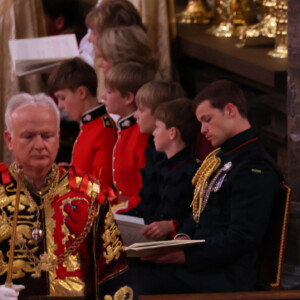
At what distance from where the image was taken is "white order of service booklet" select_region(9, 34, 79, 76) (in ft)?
16.3

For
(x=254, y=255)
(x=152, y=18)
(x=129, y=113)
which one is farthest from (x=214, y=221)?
(x=152, y=18)

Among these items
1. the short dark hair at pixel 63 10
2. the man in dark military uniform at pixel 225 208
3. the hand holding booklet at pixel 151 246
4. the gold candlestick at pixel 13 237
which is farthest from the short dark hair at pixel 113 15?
the gold candlestick at pixel 13 237

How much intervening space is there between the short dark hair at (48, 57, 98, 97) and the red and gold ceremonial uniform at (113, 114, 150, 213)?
1.52ft

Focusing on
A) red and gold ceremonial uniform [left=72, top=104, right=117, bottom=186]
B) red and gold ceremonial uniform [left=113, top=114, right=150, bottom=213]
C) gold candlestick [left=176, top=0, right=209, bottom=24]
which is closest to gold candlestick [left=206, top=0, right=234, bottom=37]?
gold candlestick [left=176, top=0, right=209, bottom=24]

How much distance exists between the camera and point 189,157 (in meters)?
3.50

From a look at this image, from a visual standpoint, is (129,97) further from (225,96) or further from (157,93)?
(225,96)

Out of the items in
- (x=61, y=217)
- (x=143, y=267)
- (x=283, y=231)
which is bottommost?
(x=143, y=267)

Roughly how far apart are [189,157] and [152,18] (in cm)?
199

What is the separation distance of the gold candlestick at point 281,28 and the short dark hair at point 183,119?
3.44 feet

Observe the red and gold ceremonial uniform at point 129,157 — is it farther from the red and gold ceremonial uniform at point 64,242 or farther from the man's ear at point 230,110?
the red and gold ceremonial uniform at point 64,242

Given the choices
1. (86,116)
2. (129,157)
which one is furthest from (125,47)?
(129,157)

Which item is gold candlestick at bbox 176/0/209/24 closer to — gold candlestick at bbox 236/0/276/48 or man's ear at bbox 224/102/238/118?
gold candlestick at bbox 236/0/276/48

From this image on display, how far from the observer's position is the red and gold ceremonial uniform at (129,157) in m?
4.03

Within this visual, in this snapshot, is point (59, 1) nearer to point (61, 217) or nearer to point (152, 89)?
point (152, 89)
